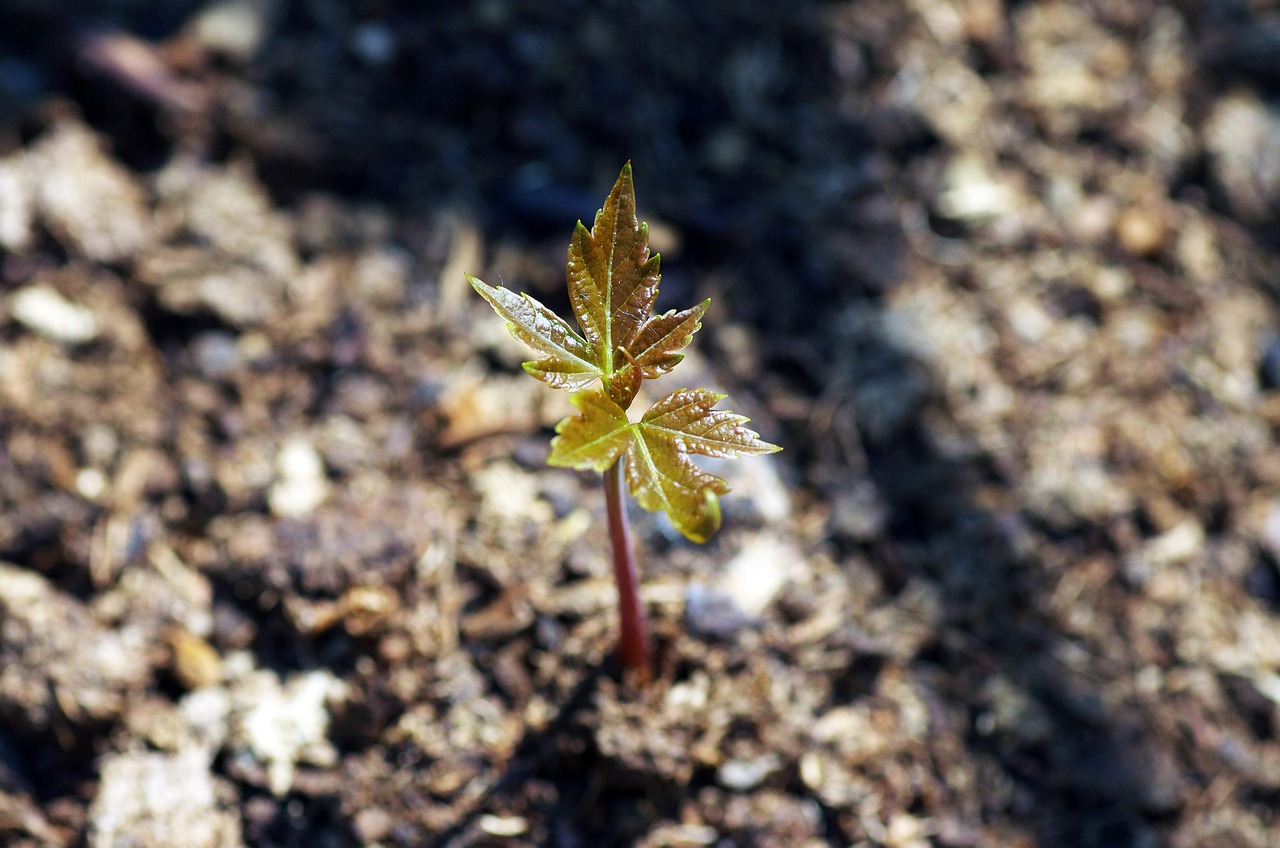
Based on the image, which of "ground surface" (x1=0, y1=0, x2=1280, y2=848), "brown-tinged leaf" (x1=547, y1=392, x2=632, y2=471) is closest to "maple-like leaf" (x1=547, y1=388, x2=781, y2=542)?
"brown-tinged leaf" (x1=547, y1=392, x2=632, y2=471)

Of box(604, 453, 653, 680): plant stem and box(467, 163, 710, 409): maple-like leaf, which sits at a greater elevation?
box(467, 163, 710, 409): maple-like leaf

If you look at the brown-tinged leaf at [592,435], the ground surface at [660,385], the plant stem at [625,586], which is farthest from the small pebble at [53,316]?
the brown-tinged leaf at [592,435]

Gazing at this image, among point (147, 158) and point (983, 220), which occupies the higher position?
point (147, 158)

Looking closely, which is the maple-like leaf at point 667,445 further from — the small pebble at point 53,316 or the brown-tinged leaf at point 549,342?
the small pebble at point 53,316

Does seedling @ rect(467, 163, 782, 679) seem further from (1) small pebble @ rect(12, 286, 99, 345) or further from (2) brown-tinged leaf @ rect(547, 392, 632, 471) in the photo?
(1) small pebble @ rect(12, 286, 99, 345)

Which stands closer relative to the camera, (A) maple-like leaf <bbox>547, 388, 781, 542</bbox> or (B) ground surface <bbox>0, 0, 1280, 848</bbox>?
(A) maple-like leaf <bbox>547, 388, 781, 542</bbox>

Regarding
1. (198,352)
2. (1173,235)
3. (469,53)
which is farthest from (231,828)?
(1173,235)

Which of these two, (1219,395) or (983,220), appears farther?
(983,220)

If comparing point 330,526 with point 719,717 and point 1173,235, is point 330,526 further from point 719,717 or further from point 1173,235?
point 1173,235
